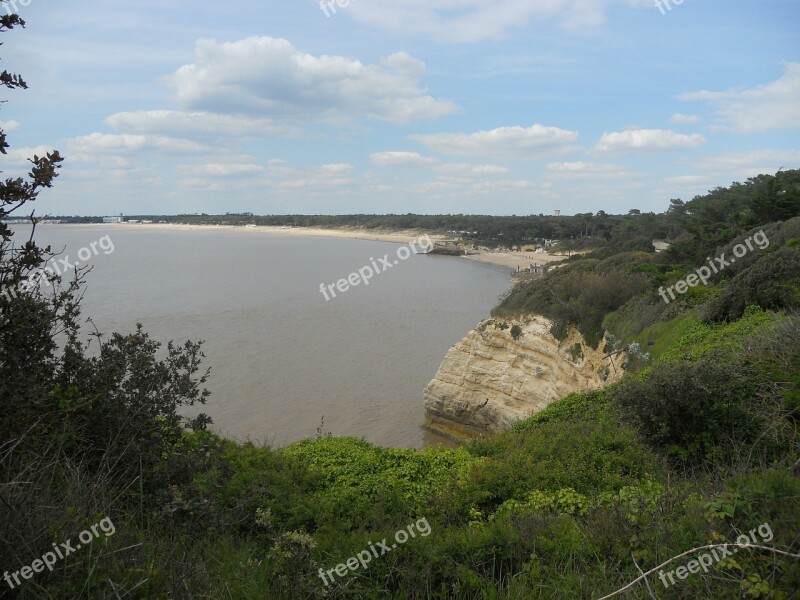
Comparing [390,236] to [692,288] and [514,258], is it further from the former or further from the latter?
[692,288]

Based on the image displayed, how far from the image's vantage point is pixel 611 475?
20.8ft

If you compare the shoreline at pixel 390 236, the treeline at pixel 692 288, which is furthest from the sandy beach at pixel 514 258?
the treeline at pixel 692 288

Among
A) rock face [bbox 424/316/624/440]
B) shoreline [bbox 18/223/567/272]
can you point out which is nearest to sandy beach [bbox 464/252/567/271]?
shoreline [bbox 18/223/567/272]

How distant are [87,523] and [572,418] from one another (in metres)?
8.61

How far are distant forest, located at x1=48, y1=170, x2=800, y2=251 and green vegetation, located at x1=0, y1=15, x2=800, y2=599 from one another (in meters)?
17.7

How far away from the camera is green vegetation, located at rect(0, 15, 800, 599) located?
336cm

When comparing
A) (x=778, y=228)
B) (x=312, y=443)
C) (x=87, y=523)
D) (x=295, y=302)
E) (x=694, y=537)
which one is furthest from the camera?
(x=295, y=302)

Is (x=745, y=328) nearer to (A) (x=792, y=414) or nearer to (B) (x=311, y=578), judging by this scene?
(A) (x=792, y=414)

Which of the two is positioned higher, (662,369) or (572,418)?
(662,369)

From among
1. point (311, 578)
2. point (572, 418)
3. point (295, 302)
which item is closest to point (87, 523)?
point (311, 578)

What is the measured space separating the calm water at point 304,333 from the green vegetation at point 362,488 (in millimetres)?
3980

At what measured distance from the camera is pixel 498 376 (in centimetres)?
1889

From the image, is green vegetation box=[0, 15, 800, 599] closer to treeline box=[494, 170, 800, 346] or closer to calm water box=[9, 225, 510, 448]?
treeline box=[494, 170, 800, 346]

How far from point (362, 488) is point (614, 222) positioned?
83.5m
